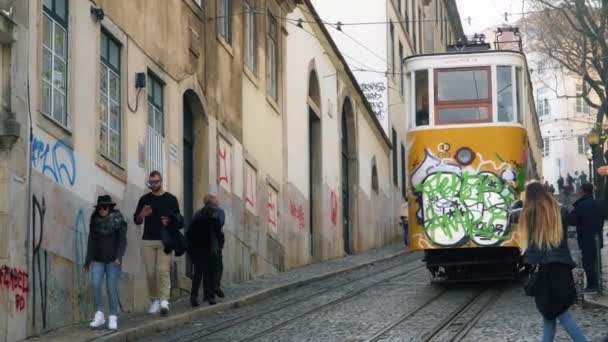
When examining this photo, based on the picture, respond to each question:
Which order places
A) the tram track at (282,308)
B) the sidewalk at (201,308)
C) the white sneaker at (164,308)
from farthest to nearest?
1. the white sneaker at (164,308)
2. the tram track at (282,308)
3. the sidewalk at (201,308)

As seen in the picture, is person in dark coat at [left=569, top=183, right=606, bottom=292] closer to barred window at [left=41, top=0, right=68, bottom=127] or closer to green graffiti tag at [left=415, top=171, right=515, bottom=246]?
green graffiti tag at [left=415, top=171, right=515, bottom=246]

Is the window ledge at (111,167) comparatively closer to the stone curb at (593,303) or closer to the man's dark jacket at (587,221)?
the man's dark jacket at (587,221)

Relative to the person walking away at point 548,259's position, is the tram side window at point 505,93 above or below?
above

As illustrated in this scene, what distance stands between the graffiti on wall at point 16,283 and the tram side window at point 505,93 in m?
9.46

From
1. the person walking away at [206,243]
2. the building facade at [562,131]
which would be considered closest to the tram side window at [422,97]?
the person walking away at [206,243]

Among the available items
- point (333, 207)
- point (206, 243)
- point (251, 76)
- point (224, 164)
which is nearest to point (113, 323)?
point (206, 243)

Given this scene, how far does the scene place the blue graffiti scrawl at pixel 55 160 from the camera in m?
11.6

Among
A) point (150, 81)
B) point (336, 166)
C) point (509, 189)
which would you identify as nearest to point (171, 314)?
point (150, 81)

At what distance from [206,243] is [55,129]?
357 centimetres

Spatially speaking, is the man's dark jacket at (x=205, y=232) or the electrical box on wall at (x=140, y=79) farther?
the man's dark jacket at (x=205, y=232)

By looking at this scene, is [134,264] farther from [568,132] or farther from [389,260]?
[568,132]

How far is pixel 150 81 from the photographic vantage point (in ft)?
51.9

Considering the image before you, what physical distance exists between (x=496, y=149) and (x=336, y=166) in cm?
1317

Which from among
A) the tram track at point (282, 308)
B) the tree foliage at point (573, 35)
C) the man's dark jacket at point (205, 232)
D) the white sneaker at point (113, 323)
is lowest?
the tram track at point (282, 308)
